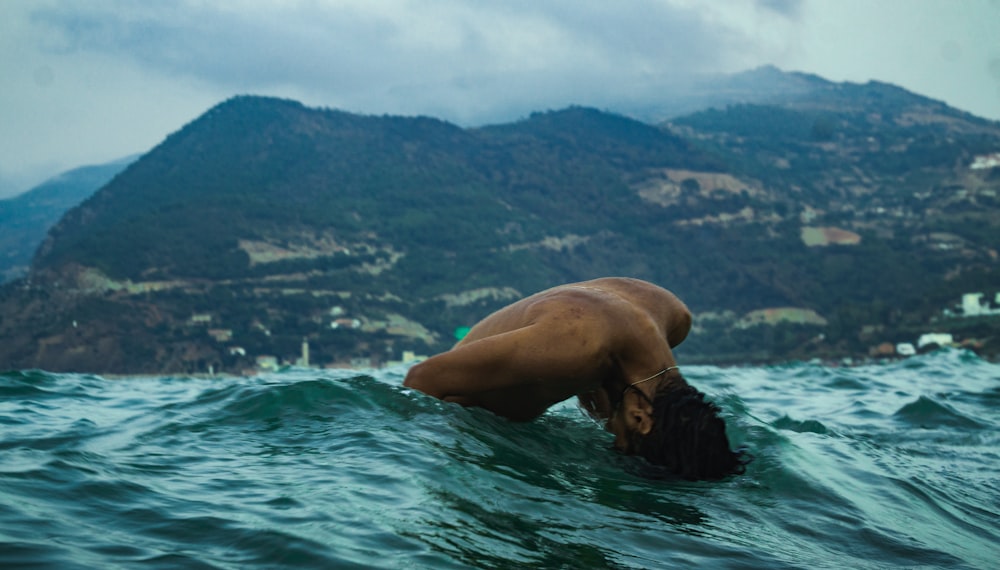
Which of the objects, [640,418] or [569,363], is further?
[640,418]

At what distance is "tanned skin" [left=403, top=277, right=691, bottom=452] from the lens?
20.8 feet

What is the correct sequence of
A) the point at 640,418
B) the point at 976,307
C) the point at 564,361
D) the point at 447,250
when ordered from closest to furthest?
the point at 564,361 → the point at 640,418 → the point at 976,307 → the point at 447,250

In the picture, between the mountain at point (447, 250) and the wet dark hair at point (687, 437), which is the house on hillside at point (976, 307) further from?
the wet dark hair at point (687, 437)

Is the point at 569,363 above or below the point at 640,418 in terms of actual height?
above

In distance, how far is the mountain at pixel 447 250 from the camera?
101625mm

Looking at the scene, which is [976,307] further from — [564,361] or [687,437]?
[564,361]

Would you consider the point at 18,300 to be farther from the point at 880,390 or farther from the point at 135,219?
the point at 880,390

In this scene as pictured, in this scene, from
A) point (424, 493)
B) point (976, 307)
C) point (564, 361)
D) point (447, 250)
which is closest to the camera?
point (424, 493)

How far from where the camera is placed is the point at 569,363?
249 inches

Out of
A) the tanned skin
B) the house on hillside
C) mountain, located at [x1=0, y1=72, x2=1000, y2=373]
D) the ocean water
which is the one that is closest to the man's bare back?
the tanned skin

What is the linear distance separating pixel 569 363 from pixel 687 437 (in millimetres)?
1005

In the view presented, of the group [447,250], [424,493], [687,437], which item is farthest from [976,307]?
[424,493]

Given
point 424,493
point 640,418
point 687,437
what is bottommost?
point 424,493

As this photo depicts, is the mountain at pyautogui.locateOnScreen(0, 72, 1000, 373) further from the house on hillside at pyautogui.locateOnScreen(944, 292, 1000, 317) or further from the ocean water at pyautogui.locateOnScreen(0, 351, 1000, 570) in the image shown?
the ocean water at pyautogui.locateOnScreen(0, 351, 1000, 570)
